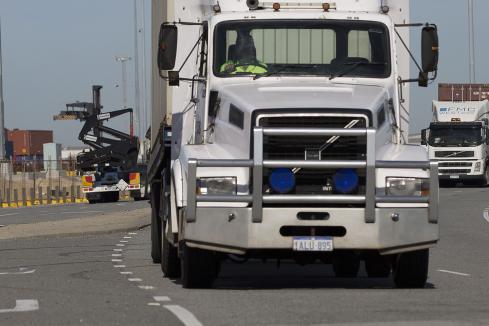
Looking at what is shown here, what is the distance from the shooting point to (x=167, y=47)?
15.4 m

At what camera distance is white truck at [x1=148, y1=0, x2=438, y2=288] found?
13.7 meters

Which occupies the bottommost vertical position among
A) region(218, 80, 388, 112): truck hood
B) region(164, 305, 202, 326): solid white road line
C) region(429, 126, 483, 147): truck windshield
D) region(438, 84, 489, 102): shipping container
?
region(429, 126, 483, 147): truck windshield

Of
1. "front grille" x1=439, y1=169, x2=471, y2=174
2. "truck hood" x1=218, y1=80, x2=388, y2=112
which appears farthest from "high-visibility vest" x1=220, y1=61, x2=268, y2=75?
"front grille" x1=439, y1=169, x2=471, y2=174

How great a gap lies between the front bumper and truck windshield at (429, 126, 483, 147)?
43547 mm

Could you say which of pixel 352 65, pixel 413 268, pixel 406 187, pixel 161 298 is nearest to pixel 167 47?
pixel 352 65

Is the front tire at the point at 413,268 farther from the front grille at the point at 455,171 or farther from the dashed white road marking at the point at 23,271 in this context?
the front grille at the point at 455,171

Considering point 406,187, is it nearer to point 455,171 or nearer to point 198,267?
point 198,267

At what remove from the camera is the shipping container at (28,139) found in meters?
154

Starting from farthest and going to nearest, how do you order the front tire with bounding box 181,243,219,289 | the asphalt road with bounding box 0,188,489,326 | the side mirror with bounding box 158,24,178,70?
the side mirror with bounding box 158,24,178,70, the front tire with bounding box 181,243,219,289, the asphalt road with bounding box 0,188,489,326

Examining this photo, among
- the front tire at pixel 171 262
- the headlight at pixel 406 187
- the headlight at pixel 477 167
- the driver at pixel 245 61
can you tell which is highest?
the driver at pixel 245 61

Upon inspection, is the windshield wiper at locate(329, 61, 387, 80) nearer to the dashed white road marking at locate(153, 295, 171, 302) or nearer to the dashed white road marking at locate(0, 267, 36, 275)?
the dashed white road marking at locate(153, 295, 171, 302)

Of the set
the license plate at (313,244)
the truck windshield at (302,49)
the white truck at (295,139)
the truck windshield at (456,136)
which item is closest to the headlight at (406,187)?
the white truck at (295,139)

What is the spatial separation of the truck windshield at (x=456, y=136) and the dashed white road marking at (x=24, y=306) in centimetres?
4463

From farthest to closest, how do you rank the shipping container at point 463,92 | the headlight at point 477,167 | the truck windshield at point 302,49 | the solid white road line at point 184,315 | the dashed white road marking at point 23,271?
1. the shipping container at point 463,92
2. the headlight at point 477,167
3. the dashed white road marking at point 23,271
4. the truck windshield at point 302,49
5. the solid white road line at point 184,315
